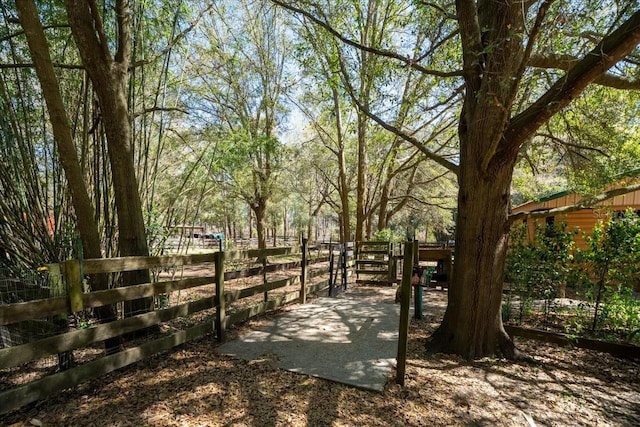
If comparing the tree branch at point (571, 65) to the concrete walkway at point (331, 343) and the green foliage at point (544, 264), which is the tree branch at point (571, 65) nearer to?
the green foliage at point (544, 264)

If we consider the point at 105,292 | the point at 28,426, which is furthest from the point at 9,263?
the point at 28,426

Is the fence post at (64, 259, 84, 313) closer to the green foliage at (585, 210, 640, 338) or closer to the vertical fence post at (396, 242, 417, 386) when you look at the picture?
the vertical fence post at (396, 242, 417, 386)

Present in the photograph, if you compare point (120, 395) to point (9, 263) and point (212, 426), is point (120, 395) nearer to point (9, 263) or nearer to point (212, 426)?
point (212, 426)

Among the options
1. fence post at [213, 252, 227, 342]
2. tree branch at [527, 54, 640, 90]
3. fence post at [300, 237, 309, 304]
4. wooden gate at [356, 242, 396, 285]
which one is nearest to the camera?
tree branch at [527, 54, 640, 90]

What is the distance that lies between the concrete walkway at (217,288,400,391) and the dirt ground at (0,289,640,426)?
0.16 m

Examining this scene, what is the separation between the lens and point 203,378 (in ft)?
9.55

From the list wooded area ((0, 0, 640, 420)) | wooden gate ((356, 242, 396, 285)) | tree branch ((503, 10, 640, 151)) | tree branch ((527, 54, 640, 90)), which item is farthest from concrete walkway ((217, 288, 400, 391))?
tree branch ((527, 54, 640, 90))

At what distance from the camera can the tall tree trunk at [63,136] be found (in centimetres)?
281

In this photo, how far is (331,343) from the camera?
3896 mm

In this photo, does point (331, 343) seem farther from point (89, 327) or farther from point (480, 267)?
point (89, 327)

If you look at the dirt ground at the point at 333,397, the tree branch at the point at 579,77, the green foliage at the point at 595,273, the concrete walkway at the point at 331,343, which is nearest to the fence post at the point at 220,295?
the concrete walkway at the point at 331,343

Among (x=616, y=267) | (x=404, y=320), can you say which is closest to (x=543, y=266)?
(x=616, y=267)

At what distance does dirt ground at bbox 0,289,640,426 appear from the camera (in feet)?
7.63

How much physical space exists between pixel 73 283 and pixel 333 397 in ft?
7.49
